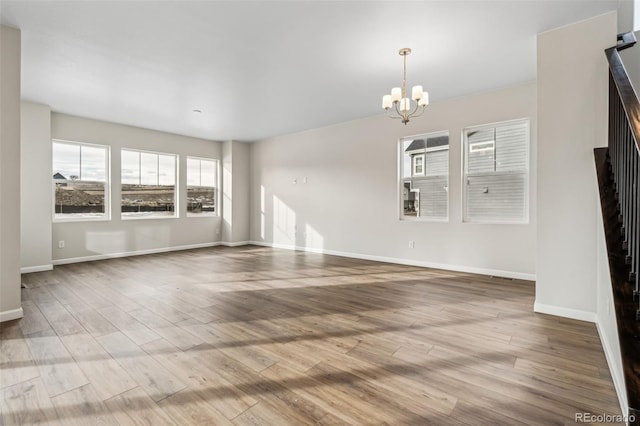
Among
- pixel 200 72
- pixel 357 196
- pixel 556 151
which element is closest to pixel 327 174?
pixel 357 196

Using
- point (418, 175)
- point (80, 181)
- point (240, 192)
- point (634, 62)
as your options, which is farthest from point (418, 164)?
point (80, 181)

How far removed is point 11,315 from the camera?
276 cm

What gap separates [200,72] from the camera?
12.3 ft

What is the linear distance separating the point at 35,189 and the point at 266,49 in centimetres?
473

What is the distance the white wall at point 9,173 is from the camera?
271 centimetres

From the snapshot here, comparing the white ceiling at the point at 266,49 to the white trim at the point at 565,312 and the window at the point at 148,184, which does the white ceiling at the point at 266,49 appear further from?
the white trim at the point at 565,312

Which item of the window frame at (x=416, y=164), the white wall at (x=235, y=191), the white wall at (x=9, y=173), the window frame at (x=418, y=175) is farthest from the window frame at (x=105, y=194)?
the window frame at (x=416, y=164)

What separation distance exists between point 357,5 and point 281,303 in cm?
306

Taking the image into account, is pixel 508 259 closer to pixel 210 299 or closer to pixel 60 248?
pixel 210 299

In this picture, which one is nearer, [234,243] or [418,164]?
[418,164]

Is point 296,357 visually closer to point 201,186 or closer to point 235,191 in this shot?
point 235,191

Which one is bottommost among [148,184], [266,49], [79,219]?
[79,219]

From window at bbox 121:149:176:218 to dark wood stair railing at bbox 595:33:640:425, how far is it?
7.43 metres

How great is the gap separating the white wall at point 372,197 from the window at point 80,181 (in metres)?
3.41
